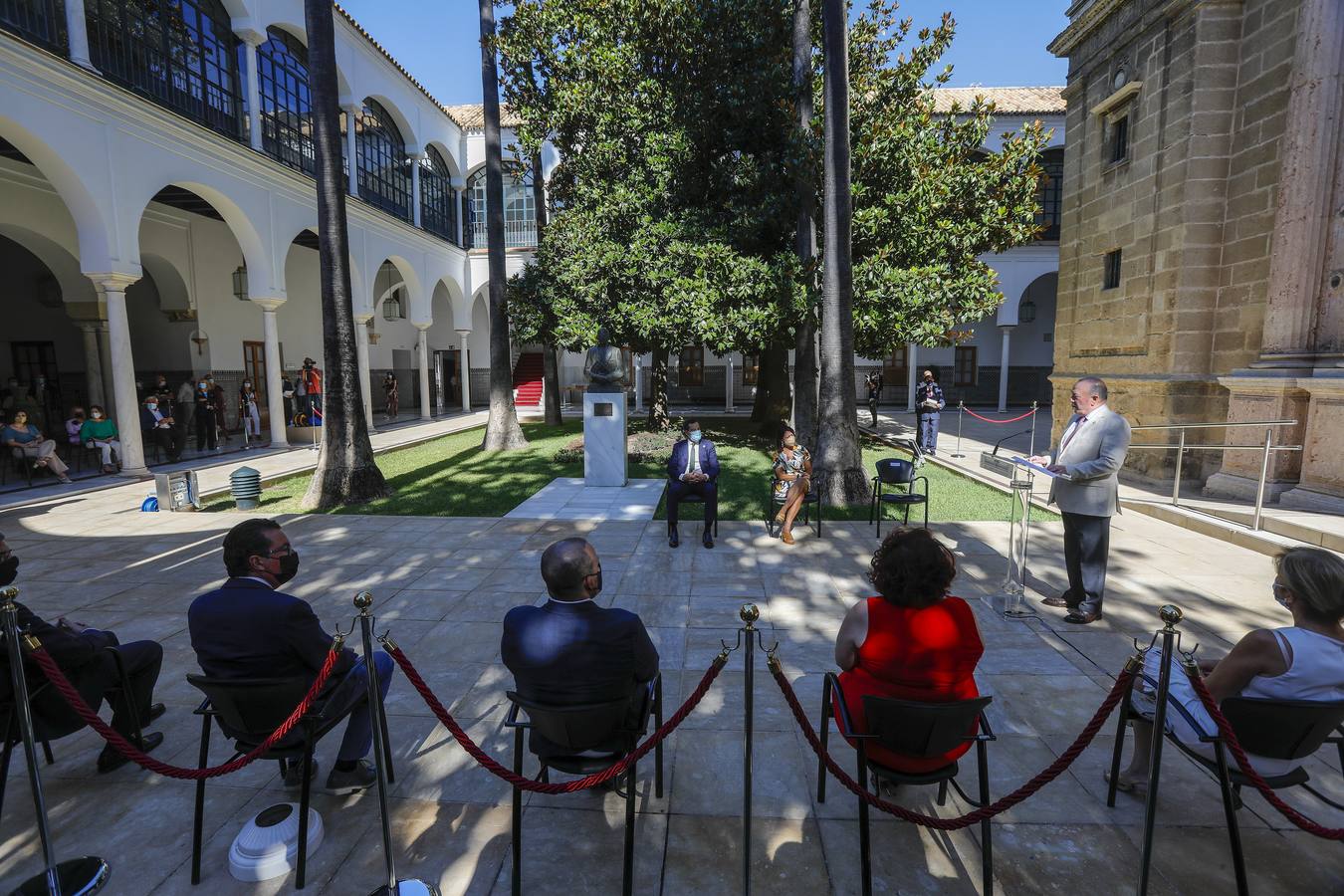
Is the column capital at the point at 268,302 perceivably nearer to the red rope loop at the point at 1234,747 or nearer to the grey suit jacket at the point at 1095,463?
the grey suit jacket at the point at 1095,463

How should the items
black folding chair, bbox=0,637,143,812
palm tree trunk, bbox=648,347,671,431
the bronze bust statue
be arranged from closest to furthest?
black folding chair, bbox=0,637,143,812 < the bronze bust statue < palm tree trunk, bbox=648,347,671,431

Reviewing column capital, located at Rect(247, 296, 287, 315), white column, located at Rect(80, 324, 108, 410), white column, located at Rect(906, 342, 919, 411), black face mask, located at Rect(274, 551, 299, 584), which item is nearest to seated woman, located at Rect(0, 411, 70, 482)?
white column, located at Rect(80, 324, 108, 410)

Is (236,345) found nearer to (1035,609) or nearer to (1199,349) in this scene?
(1035,609)

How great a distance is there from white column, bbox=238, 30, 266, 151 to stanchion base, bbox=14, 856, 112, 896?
14397 millimetres

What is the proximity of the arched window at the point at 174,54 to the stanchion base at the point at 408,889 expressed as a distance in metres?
12.7

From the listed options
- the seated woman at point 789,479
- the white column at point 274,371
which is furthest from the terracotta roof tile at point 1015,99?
the white column at point 274,371

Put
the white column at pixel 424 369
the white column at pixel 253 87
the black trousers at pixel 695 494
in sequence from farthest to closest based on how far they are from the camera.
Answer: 1. the white column at pixel 424 369
2. the white column at pixel 253 87
3. the black trousers at pixel 695 494

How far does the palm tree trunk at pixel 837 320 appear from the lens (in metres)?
8.67

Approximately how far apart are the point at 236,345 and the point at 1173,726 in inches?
751

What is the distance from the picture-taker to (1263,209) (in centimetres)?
852

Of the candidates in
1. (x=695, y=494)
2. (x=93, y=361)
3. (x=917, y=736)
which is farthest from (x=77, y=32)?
(x=917, y=736)

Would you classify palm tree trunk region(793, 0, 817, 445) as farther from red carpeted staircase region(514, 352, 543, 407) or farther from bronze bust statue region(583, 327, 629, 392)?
red carpeted staircase region(514, 352, 543, 407)

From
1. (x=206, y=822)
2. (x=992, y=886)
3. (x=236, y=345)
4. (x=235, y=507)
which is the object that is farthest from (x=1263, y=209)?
(x=236, y=345)

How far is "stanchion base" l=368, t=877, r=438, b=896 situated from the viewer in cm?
243
